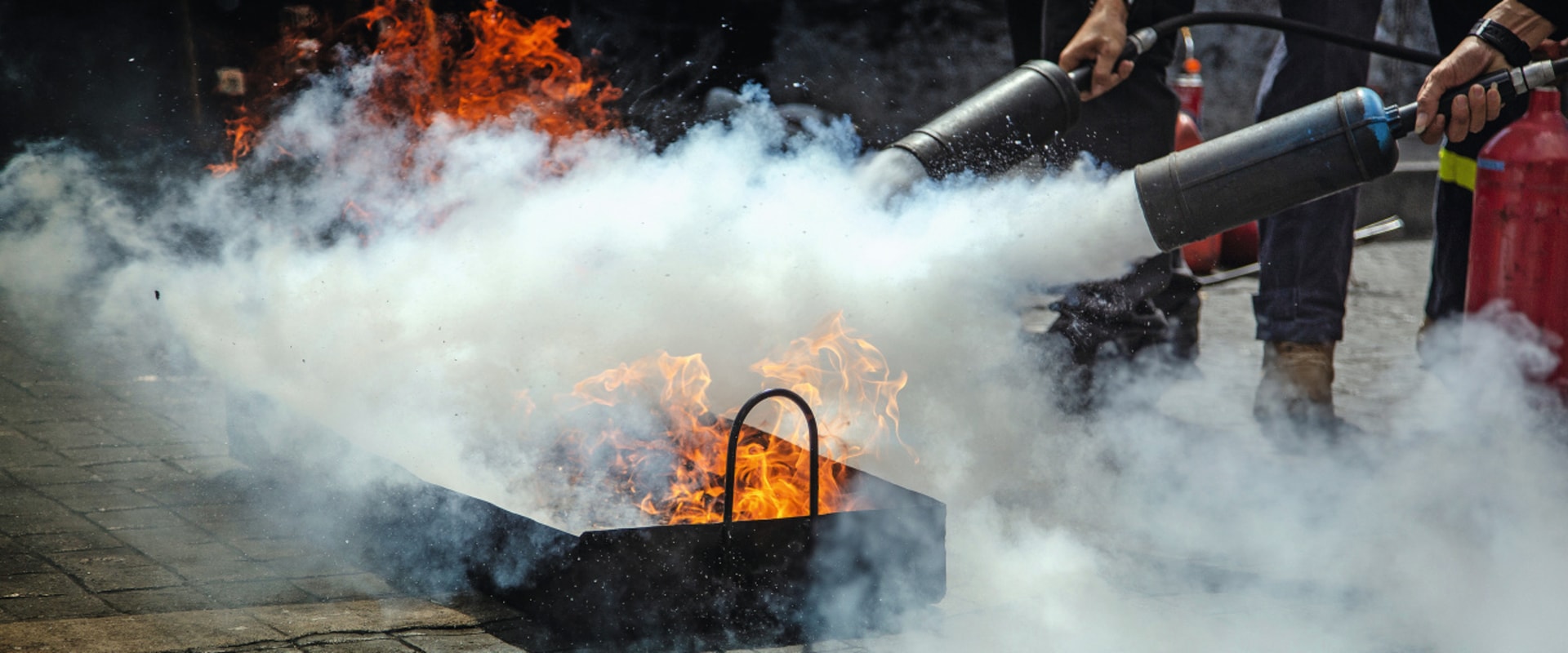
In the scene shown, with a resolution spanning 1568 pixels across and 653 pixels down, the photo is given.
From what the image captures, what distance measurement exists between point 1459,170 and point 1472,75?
121 centimetres

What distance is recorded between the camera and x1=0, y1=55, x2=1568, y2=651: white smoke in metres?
2.96

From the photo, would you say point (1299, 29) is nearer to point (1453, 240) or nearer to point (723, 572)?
point (1453, 240)

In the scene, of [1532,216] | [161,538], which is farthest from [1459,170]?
[161,538]

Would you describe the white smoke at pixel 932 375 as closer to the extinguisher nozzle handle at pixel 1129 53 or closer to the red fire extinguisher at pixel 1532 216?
the red fire extinguisher at pixel 1532 216

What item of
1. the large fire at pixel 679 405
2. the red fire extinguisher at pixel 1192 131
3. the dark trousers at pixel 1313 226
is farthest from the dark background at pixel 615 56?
the dark trousers at pixel 1313 226

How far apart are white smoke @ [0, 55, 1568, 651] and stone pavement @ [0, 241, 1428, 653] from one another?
0.27 meters

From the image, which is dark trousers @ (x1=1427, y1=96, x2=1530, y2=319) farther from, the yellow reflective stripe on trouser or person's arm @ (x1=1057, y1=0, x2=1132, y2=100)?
person's arm @ (x1=1057, y1=0, x2=1132, y2=100)

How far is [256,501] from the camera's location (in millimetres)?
3445

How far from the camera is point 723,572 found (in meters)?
2.65

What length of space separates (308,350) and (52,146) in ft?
11.3

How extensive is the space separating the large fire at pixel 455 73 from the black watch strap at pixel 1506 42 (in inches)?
96.2

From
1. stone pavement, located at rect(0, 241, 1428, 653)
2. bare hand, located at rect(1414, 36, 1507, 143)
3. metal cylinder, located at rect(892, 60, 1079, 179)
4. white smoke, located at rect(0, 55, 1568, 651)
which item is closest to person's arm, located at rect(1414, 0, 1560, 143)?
bare hand, located at rect(1414, 36, 1507, 143)

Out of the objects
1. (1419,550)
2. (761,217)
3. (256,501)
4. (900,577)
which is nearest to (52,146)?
(256,501)

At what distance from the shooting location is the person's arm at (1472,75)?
342 cm
